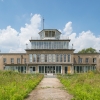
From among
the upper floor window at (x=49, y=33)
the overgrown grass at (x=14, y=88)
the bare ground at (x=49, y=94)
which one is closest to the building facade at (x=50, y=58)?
the upper floor window at (x=49, y=33)

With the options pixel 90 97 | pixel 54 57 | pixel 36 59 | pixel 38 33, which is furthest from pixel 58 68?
pixel 90 97

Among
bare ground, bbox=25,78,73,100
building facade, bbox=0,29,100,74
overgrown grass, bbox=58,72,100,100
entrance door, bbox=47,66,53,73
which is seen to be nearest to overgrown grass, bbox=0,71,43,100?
bare ground, bbox=25,78,73,100

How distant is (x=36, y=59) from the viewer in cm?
5047

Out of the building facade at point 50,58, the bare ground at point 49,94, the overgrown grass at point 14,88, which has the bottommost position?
the bare ground at point 49,94

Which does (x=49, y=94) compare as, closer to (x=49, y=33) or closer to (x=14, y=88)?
(x=14, y=88)

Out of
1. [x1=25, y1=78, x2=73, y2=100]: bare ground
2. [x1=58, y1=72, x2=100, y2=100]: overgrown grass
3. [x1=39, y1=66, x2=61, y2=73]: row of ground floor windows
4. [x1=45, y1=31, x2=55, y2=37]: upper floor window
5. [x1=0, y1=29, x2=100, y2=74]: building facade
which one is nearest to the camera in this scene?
[x1=58, y1=72, x2=100, y2=100]: overgrown grass

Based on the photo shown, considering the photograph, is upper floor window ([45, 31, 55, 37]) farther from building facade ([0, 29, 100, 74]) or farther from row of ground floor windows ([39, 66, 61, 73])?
row of ground floor windows ([39, 66, 61, 73])

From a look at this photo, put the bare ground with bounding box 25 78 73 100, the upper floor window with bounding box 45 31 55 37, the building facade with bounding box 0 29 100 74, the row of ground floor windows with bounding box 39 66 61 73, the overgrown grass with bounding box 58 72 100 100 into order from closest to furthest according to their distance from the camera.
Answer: the overgrown grass with bounding box 58 72 100 100
the bare ground with bounding box 25 78 73 100
the building facade with bounding box 0 29 100 74
the row of ground floor windows with bounding box 39 66 61 73
the upper floor window with bounding box 45 31 55 37

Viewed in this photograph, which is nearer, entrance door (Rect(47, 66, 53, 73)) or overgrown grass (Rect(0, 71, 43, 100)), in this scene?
overgrown grass (Rect(0, 71, 43, 100))

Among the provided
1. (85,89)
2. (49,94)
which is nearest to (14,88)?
(49,94)

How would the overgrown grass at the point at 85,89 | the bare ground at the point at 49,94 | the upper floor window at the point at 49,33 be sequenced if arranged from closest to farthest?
the overgrown grass at the point at 85,89
the bare ground at the point at 49,94
the upper floor window at the point at 49,33

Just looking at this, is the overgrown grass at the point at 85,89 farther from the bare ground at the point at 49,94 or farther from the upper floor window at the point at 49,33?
the upper floor window at the point at 49,33

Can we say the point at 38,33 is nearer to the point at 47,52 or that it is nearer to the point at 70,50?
the point at 47,52

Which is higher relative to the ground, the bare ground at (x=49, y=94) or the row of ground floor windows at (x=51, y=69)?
the row of ground floor windows at (x=51, y=69)
